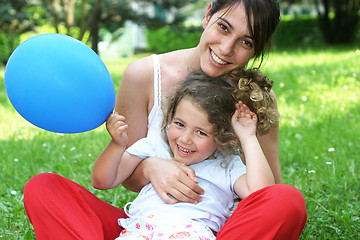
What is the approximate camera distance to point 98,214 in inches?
84.1

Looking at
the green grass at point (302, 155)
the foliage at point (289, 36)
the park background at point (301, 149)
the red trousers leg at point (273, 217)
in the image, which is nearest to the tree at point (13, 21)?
the foliage at point (289, 36)

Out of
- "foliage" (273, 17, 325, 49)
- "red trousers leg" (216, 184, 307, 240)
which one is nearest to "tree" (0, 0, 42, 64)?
"foliage" (273, 17, 325, 49)

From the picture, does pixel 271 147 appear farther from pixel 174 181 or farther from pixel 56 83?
pixel 56 83

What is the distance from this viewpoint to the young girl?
2082 mm

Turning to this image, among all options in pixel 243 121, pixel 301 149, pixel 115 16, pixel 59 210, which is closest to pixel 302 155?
pixel 301 149

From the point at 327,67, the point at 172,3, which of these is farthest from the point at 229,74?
the point at 172,3

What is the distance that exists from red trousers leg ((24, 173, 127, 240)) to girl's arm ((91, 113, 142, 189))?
110 millimetres

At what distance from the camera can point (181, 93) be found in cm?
229

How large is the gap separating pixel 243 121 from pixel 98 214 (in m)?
0.76

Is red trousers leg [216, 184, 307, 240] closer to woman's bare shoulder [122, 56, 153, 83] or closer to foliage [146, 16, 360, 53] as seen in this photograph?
woman's bare shoulder [122, 56, 153, 83]

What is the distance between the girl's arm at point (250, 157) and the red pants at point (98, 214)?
6.5 inches

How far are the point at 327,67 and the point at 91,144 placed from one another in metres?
3.93

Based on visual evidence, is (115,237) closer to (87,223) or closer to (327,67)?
(87,223)

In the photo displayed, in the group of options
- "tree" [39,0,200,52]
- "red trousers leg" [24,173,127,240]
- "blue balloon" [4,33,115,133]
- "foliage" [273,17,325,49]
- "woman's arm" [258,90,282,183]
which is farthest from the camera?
"foliage" [273,17,325,49]
